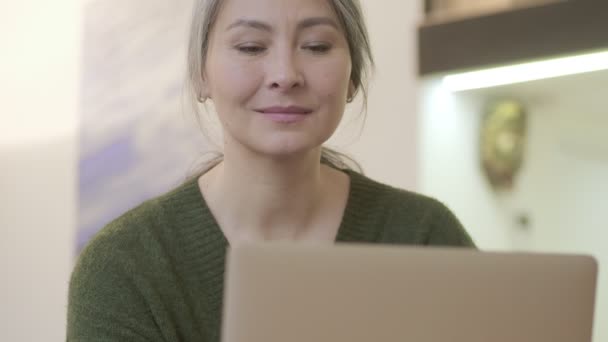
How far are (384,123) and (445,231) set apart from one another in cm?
108

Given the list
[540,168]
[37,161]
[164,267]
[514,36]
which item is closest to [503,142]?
[540,168]

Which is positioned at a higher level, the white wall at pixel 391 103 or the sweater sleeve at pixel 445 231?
the white wall at pixel 391 103

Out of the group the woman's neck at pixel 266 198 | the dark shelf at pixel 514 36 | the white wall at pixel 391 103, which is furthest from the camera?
the white wall at pixel 391 103

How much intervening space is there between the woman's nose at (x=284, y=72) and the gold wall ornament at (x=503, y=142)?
3.73 feet

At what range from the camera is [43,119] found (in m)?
3.22

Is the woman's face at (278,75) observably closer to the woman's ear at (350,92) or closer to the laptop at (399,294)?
the woman's ear at (350,92)

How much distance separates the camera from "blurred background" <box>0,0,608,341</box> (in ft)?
6.61

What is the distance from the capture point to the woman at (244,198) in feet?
3.58

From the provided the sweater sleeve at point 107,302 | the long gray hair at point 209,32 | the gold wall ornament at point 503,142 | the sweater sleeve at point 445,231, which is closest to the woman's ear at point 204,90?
the long gray hair at point 209,32

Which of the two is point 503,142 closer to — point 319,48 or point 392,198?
point 392,198

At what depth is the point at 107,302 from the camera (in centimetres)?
109

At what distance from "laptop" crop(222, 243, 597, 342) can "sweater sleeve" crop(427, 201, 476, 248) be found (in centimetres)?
50

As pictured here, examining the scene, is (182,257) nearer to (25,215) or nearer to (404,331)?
(404,331)

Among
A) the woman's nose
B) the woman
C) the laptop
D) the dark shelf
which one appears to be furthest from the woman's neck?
the dark shelf
